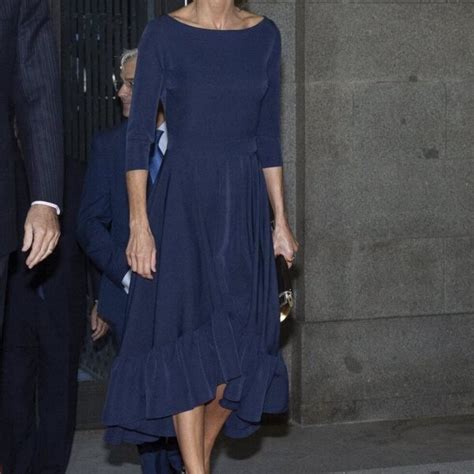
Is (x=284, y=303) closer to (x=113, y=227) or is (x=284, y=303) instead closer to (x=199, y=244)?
(x=199, y=244)

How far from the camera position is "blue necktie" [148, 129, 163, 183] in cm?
655

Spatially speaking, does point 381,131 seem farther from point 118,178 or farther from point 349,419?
point 118,178

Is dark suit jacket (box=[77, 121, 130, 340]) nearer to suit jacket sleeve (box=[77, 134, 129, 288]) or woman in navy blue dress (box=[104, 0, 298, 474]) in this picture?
suit jacket sleeve (box=[77, 134, 129, 288])

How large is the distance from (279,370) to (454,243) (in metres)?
3.61

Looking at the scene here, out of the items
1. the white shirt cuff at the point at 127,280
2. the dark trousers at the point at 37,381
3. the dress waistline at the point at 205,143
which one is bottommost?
the dark trousers at the point at 37,381

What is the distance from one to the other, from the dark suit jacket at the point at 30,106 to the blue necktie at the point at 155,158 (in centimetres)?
176

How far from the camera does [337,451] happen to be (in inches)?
336

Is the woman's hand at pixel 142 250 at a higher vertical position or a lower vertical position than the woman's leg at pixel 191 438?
higher

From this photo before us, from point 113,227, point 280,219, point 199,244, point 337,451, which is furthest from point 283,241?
point 337,451

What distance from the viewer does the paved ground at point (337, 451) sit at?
7984 mm

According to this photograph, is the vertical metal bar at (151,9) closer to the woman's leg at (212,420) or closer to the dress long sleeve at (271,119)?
the dress long sleeve at (271,119)

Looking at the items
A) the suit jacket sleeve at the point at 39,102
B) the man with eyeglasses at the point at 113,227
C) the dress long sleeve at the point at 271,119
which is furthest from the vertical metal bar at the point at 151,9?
the suit jacket sleeve at the point at 39,102

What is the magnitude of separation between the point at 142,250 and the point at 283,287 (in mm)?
639

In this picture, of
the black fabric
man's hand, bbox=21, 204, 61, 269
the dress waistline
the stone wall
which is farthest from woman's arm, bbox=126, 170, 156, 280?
the stone wall
